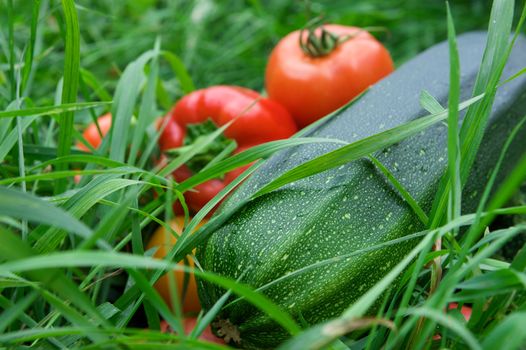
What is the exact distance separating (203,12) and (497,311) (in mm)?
1864

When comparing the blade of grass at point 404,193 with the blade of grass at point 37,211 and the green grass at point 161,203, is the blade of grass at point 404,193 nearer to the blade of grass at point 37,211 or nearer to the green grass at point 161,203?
the green grass at point 161,203

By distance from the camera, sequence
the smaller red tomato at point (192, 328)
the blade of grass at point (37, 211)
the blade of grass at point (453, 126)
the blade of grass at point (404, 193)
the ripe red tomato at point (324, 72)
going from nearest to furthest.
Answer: the blade of grass at point (37, 211), the blade of grass at point (453, 126), the blade of grass at point (404, 193), the smaller red tomato at point (192, 328), the ripe red tomato at point (324, 72)

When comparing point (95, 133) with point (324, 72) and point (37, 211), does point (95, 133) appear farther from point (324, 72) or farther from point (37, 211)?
point (37, 211)

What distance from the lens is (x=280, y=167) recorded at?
1.25 m

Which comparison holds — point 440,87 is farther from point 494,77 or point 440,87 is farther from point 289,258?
point 289,258

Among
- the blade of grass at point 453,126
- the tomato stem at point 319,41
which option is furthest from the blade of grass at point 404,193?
the tomato stem at point 319,41

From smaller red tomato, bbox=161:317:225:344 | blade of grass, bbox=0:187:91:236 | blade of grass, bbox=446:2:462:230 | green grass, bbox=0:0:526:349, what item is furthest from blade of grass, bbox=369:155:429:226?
blade of grass, bbox=0:187:91:236

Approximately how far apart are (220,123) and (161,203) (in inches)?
14.9

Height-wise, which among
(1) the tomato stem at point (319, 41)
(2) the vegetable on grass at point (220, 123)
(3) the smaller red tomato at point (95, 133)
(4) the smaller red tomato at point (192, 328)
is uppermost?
(1) the tomato stem at point (319, 41)

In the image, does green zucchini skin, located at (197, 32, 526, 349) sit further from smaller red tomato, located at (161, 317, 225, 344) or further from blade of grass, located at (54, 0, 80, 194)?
blade of grass, located at (54, 0, 80, 194)

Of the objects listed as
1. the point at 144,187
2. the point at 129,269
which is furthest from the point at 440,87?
the point at 129,269

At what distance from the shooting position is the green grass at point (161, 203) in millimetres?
741

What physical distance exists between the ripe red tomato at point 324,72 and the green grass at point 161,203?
0.29 meters

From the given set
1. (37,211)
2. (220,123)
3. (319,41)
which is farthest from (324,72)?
(37,211)
